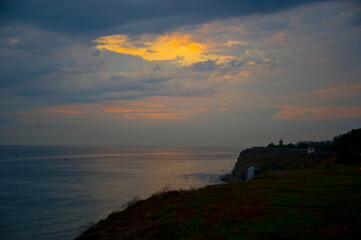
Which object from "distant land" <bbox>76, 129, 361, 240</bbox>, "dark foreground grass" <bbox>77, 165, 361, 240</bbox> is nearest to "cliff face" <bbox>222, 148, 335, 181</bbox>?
"distant land" <bbox>76, 129, 361, 240</bbox>

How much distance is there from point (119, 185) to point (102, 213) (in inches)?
904

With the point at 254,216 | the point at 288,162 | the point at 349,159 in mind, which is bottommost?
the point at 288,162

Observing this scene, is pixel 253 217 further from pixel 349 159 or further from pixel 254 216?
pixel 349 159

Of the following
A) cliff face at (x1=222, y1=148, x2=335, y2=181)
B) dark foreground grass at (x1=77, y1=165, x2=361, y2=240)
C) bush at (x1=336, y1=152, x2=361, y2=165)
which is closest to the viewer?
dark foreground grass at (x1=77, y1=165, x2=361, y2=240)

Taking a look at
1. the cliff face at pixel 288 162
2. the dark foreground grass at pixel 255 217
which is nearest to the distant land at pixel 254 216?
the dark foreground grass at pixel 255 217

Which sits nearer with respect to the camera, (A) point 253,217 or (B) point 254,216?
(A) point 253,217

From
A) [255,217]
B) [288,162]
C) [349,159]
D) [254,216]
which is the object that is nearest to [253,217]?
[255,217]

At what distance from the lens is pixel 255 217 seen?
43.4ft

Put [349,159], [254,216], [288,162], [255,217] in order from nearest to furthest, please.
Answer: [255,217], [254,216], [349,159], [288,162]

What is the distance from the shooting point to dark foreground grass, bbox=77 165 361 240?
36.3ft

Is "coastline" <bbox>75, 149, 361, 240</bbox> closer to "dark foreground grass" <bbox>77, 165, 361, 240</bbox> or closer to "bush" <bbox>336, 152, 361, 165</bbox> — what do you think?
"dark foreground grass" <bbox>77, 165, 361, 240</bbox>

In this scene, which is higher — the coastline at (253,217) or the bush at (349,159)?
the bush at (349,159)

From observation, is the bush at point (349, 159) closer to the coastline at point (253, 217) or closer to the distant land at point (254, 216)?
the distant land at point (254, 216)

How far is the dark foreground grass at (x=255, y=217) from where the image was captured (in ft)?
36.3
